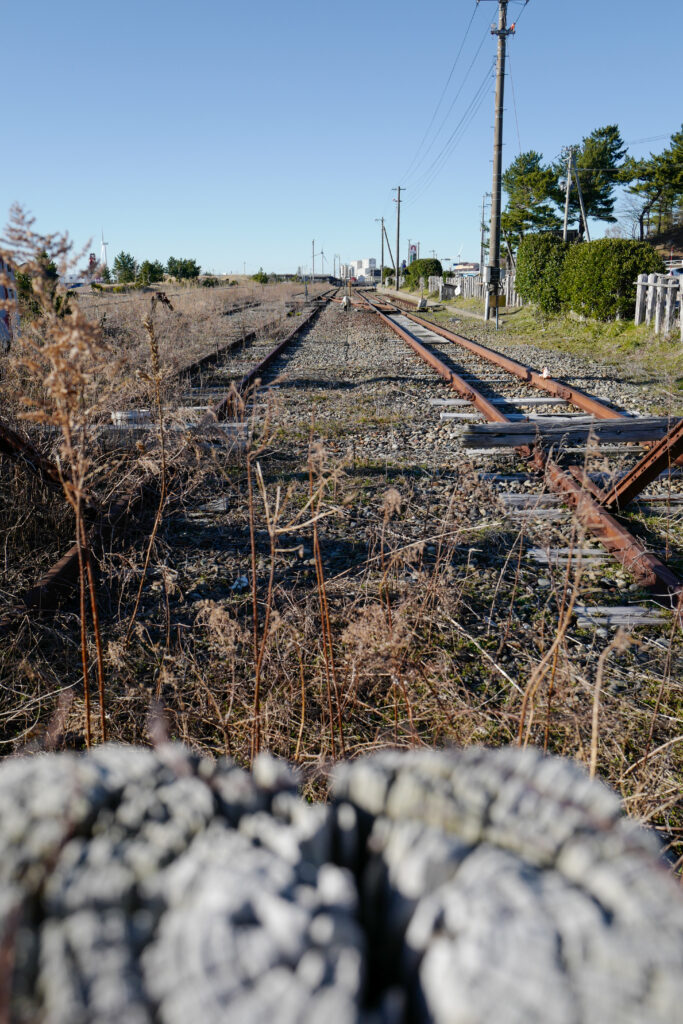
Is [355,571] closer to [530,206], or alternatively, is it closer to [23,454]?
[23,454]

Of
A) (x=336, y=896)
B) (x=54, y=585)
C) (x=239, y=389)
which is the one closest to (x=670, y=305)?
(x=239, y=389)

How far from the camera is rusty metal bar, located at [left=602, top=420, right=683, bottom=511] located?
440 cm

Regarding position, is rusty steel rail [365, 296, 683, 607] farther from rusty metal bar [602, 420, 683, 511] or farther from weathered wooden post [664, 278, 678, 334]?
weathered wooden post [664, 278, 678, 334]

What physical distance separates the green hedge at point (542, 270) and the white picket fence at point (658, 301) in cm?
483

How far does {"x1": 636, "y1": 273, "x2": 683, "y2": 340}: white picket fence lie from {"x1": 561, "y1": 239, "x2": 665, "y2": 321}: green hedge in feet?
2.75

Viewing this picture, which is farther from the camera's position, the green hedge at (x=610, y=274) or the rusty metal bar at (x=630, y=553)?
the green hedge at (x=610, y=274)

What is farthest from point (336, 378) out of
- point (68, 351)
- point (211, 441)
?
point (68, 351)

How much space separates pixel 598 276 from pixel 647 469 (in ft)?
50.7

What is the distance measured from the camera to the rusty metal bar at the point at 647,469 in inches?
173

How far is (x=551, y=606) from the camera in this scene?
11.9 ft

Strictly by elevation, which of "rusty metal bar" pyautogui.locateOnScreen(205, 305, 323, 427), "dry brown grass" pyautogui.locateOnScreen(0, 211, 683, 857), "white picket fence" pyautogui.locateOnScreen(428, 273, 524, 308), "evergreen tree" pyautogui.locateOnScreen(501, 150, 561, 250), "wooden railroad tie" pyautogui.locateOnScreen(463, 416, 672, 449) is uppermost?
"evergreen tree" pyautogui.locateOnScreen(501, 150, 561, 250)

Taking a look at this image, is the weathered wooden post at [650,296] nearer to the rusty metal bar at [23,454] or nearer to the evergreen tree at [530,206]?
the rusty metal bar at [23,454]

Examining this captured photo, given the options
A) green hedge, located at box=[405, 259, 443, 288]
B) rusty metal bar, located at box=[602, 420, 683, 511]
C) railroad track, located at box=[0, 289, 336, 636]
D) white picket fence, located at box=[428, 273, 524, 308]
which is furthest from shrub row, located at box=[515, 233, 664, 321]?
green hedge, located at box=[405, 259, 443, 288]

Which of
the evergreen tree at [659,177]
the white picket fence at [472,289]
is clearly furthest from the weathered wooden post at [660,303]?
the evergreen tree at [659,177]
